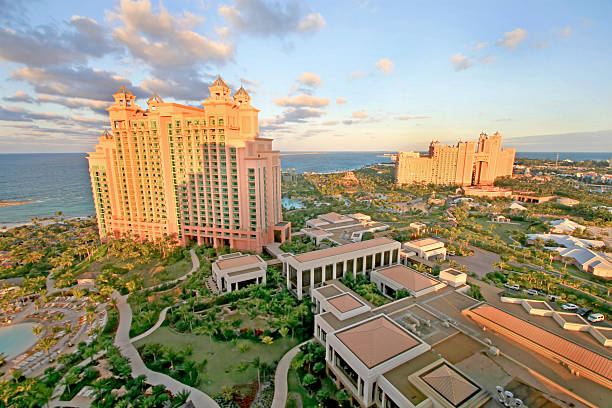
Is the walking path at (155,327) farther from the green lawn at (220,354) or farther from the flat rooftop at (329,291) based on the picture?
the flat rooftop at (329,291)

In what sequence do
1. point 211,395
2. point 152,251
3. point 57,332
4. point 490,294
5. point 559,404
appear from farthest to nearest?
point 152,251 < point 490,294 < point 57,332 < point 211,395 < point 559,404

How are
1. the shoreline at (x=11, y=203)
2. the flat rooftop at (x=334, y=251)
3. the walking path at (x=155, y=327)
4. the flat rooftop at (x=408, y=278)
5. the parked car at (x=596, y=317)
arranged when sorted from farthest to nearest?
the shoreline at (x=11, y=203) < the flat rooftop at (x=334, y=251) < the flat rooftop at (x=408, y=278) < the parked car at (x=596, y=317) < the walking path at (x=155, y=327)

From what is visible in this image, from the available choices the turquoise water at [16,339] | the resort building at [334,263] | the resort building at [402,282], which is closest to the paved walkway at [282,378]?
the resort building at [334,263]

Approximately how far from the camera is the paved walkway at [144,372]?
25641 millimetres

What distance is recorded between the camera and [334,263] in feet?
147

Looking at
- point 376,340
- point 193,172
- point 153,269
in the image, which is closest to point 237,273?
point 153,269

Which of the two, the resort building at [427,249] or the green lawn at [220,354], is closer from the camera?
the green lawn at [220,354]

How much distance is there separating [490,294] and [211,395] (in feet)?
134

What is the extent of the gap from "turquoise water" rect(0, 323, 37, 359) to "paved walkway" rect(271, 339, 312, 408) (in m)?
32.5

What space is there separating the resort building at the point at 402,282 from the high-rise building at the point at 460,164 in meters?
130

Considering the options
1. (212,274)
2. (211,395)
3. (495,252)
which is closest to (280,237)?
(212,274)

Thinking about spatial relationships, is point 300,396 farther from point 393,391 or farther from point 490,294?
point 490,294

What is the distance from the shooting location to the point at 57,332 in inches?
1459

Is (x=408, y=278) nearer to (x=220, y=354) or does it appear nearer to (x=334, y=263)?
(x=334, y=263)
